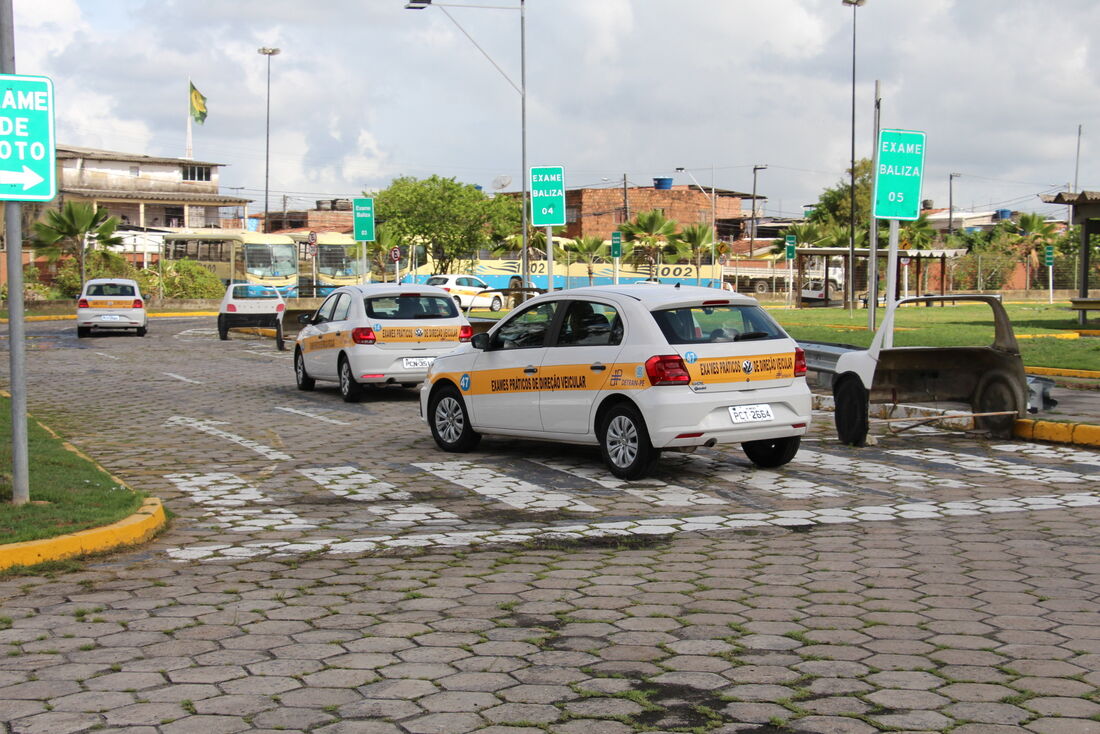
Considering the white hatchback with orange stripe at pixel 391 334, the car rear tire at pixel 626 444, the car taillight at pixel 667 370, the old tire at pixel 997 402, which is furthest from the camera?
the white hatchback with orange stripe at pixel 391 334

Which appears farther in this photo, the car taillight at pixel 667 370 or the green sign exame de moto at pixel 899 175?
the green sign exame de moto at pixel 899 175

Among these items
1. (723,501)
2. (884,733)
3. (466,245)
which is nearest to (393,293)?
(723,501)

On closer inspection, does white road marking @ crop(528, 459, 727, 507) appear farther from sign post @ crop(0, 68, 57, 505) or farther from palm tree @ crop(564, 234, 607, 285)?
palm tree @ crop(564, 234, 607, 285)

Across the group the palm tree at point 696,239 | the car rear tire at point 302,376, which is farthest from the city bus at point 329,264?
the car rear tire at point 302,376

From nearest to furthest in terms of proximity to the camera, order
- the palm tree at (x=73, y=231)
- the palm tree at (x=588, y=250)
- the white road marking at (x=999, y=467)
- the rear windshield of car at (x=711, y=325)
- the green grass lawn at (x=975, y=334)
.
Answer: the rear windshield of car at (x=711, y=325) < the white road marking at (x=999, y=467) < the green grass lawn at (x=975, y=334) < the palm tree at (x=73, y=231) < the palm tree at (x=588, y=250)

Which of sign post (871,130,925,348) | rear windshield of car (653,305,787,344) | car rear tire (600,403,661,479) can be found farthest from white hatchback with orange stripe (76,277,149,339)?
rear windshield of car (653,305,787,344)

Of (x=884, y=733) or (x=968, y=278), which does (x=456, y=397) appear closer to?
(x=884, y=733)

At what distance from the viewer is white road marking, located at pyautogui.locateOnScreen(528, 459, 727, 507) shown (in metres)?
9.09

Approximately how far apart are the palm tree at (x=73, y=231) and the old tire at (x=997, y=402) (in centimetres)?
4146

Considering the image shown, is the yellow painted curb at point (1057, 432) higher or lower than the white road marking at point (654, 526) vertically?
higher

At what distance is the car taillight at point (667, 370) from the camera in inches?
376

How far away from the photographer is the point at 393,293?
54.6 ft

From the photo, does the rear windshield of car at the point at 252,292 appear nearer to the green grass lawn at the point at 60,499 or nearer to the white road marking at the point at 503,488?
the green grass lawn at the point at 60,499

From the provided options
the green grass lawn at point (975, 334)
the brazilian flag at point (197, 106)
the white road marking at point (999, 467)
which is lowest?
the white road marking at point (999, 467)
